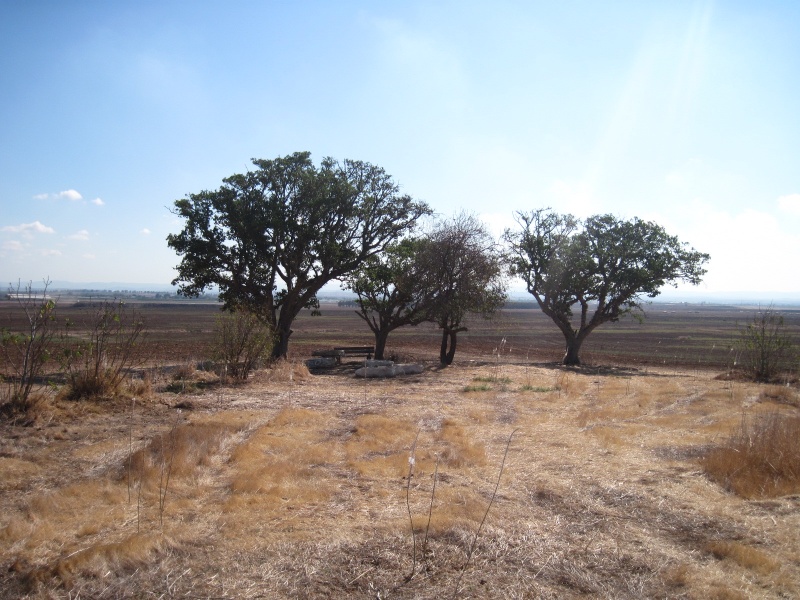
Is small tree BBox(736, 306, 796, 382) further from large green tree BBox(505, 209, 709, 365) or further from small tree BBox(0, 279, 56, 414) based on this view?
small tree BBox(0, 279, 56, 414)

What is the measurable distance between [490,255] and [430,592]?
18868 mm

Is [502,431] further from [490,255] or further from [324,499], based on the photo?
[490,255]

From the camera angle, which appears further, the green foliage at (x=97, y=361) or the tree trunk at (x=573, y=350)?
the tree trunk at (x=573, y=350)

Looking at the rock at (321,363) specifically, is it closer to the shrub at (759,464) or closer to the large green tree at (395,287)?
the large green tree at (395,287)

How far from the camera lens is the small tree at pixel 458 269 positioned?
21.5 m

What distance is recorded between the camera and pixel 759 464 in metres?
6.32

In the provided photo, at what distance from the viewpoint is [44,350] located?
29.5ft

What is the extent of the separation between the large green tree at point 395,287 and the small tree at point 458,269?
42 centimetres

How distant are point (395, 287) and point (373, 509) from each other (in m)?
18.4

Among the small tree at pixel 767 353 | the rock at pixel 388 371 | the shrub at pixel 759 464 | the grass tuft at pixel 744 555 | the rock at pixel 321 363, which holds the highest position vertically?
the small tree at pixel 767 353

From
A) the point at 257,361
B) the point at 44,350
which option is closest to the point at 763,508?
the point at 44,350

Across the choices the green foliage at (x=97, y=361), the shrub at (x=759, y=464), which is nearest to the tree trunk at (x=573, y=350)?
the shrub at (x=759, y=464)

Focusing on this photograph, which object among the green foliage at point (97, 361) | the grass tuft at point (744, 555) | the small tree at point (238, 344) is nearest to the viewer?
the grass tuft at point (744, 555)

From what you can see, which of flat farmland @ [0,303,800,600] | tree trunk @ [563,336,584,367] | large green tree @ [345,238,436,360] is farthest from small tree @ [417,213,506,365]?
flat farmland @ [0,303,800,600]
